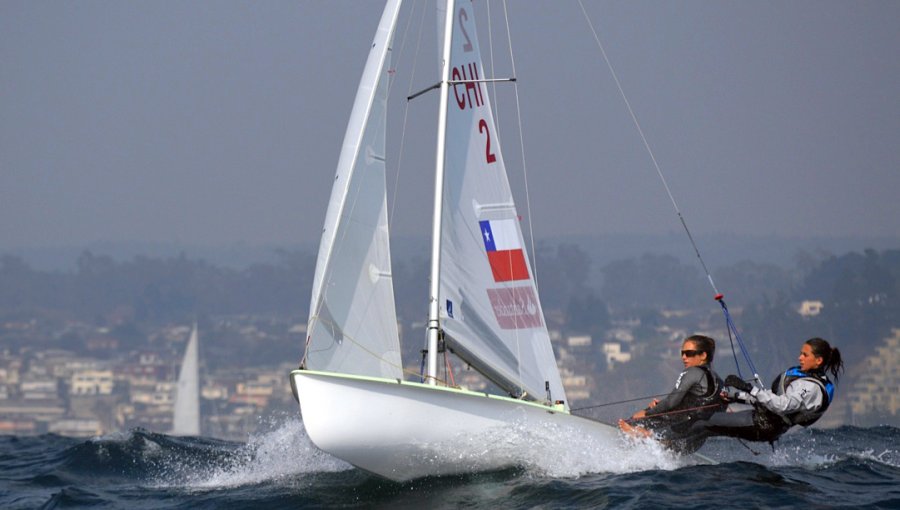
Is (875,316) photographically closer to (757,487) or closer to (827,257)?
(827,257)

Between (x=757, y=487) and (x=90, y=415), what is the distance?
253ft

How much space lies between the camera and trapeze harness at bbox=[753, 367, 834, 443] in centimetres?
958

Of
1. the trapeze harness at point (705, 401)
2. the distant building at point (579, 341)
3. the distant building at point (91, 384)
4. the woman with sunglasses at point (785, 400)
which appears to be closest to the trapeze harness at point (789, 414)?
the woman with sunglasses at point (785, 400)

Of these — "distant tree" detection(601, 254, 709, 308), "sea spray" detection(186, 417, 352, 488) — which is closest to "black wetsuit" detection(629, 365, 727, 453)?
"sea spray" detection(186, 417, 352, 488)

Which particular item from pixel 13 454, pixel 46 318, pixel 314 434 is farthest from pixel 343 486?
pixel 46 318

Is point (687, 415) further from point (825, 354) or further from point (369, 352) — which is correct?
point (369, 352)

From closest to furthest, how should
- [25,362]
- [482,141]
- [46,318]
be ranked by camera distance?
[482,141] < [25,362] < [46,318]

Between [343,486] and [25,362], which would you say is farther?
[25,362]

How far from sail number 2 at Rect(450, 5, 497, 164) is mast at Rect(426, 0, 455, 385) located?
251mm

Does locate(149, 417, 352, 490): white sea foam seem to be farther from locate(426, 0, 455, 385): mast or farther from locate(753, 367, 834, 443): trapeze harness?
locate(753, 367, 834, 443): trapeze harness

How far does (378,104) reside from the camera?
10.4 metres

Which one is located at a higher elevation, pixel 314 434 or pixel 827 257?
pixel 827 257

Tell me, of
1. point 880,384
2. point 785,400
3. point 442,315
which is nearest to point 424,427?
point 442,315

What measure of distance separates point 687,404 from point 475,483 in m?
1.80
